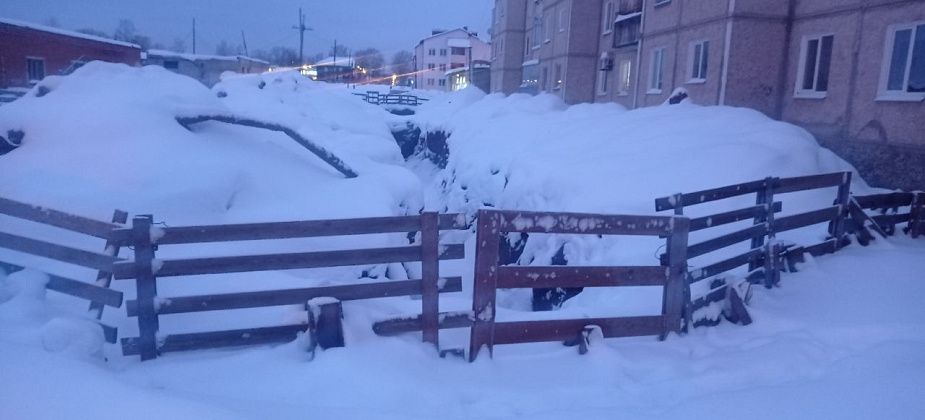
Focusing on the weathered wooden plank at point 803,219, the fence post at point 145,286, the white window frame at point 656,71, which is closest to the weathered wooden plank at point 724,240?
the weathered wooden plank at point 803,219

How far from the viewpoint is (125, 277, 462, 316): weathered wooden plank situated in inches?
165

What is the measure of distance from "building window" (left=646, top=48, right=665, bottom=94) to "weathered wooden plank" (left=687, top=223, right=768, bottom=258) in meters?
13.8

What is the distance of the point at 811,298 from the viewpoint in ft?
18.9

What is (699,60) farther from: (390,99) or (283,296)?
(390,99)

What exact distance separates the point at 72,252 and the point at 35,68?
114 ft

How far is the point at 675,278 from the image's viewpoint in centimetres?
489

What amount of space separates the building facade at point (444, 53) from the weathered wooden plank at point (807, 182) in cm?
8810

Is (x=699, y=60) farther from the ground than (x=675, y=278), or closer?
farther from the ground

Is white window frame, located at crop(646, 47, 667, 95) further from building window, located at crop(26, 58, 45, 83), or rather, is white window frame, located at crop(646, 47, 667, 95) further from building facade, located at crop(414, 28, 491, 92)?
building facade, located at crop(414, 28, 491, 92)

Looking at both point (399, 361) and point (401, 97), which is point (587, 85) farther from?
point (401, 97)

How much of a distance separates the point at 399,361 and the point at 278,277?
2.48 m

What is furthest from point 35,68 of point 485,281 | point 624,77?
point 485,281

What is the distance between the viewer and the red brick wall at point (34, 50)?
2964 cm

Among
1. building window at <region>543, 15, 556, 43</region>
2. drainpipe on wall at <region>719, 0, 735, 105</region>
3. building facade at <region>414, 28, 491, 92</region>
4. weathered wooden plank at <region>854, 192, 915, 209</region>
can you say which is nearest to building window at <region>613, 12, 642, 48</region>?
drainpipe on wall at <region>719, 0, 735, 105</region>
